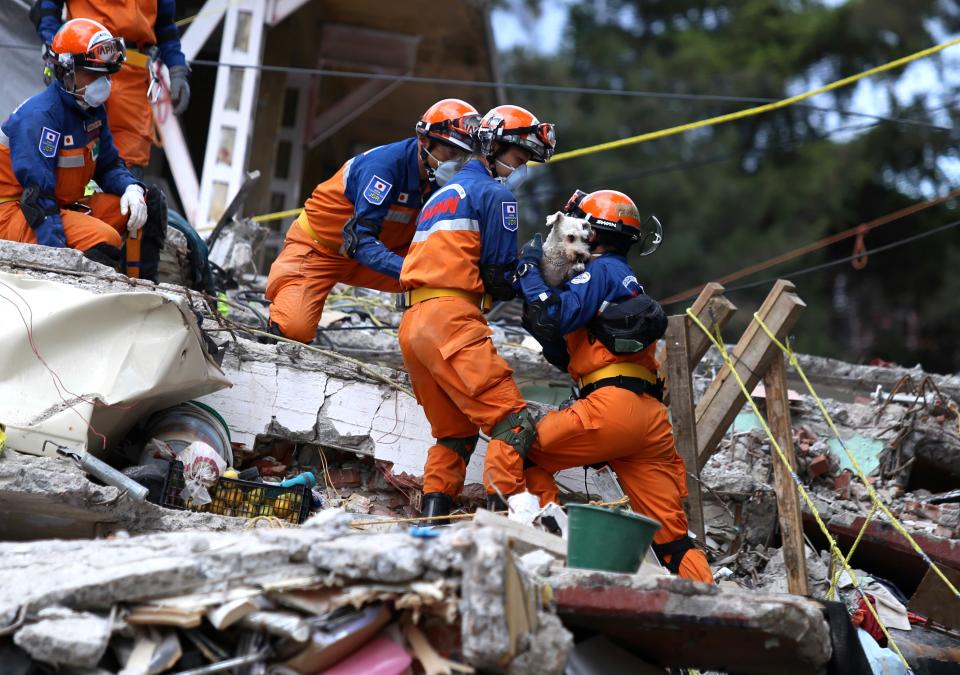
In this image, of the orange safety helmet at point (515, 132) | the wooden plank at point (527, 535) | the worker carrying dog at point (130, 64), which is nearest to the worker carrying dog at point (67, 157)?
the worker carrying dog at point (130, 64)

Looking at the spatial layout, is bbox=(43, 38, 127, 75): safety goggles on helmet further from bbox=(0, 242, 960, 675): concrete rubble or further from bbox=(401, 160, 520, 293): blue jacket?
bbox=(401, 160, 520, 293): blue jacket

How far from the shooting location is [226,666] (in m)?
3.85

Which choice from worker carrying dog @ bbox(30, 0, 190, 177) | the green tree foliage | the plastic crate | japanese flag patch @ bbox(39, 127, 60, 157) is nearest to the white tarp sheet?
the plastic crate

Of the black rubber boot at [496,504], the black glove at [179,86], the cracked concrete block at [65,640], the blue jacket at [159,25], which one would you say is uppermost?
the blue jacket at [159,25]

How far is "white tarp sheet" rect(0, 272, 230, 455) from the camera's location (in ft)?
18.5

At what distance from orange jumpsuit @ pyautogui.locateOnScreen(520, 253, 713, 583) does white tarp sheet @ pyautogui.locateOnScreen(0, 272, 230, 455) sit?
5.51 feet

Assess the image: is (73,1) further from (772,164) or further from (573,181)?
(772,164)

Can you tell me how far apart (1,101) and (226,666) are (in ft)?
24.9

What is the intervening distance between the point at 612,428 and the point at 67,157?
3397mm

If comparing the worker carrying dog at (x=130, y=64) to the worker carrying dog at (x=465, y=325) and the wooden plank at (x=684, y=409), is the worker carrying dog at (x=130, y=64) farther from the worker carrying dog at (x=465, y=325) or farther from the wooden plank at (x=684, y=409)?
the wooden plank at (x=684, y=409)

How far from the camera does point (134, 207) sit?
298 inches

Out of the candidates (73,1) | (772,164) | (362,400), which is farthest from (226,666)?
(772,164)

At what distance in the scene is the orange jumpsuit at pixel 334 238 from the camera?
24.2ft

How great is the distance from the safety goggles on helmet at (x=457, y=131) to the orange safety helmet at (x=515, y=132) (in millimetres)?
287
